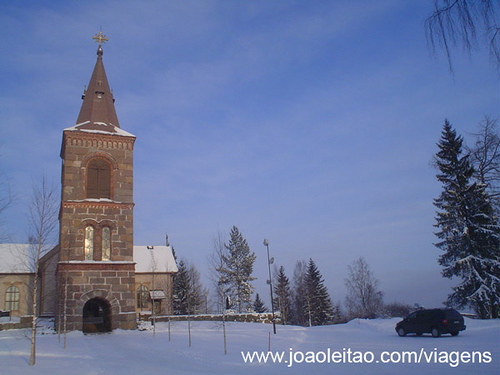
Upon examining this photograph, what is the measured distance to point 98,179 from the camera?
3328cm

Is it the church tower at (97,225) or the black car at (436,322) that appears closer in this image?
the black car at (436,322)

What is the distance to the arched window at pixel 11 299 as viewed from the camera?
41500 mm

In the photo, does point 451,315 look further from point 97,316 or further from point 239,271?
point 239,271

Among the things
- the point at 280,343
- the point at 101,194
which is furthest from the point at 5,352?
the point at 101,194

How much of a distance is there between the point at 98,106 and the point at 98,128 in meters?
2.79

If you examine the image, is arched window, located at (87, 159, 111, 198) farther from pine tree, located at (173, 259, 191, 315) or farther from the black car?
pine tree, located at (173, 259, 191, 315)

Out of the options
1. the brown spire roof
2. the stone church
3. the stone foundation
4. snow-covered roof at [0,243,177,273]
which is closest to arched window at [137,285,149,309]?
snow-covered roof at [0,243,177,273]

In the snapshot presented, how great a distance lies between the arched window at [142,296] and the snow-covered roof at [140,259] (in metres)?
1.99

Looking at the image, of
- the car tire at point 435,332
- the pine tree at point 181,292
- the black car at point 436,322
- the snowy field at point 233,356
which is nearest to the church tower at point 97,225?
the snowy field at point 233,356

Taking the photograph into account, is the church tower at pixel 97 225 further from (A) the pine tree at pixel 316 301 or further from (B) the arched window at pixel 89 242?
(A) the pine tree at pixel 316 301

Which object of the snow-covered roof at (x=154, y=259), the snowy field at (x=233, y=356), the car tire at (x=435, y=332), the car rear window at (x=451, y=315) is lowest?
the car tire at (x=435, y=332)

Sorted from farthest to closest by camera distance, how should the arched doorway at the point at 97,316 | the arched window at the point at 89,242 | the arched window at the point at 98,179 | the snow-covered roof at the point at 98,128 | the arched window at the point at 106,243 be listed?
the snow-covered roof at the point at 98,128, the arched window at the point at 98,179, the arched window at the point at 106,243, the arched doorway at the point at 97,316, the arched window at the point at 89,242

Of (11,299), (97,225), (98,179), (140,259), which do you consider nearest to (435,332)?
(97,225)

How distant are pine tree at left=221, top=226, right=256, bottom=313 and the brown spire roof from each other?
91.0ft
